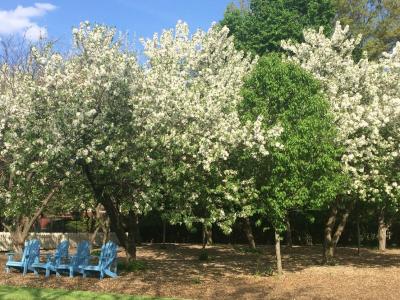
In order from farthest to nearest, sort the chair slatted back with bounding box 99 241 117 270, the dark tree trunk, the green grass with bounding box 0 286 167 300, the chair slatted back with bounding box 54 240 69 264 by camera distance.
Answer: the chair slatted back with bounding box 54 240 69 264
the dark tree trunk
the chair slatted back with bounding box 99 241 117 270
the green grass with bounding box 0 286 167 300

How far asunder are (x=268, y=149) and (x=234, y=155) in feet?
3.44

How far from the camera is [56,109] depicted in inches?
550

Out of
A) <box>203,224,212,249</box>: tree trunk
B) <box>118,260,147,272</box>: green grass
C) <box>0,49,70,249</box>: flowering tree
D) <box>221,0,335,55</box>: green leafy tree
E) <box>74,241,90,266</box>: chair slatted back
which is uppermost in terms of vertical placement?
<box>221,0,335,55</box>: green leafy tree

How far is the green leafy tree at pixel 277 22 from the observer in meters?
37.3

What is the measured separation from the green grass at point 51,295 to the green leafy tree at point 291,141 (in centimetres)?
553

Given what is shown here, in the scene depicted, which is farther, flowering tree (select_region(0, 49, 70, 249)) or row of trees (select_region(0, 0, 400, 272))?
row of trees (select_region(0, 0, 400, 272))

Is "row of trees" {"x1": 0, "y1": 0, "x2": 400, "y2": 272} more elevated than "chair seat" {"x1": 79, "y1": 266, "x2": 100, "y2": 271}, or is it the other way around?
"row of trees" {"x1": 0, "y1": 0, "x2": 400, "y2": 272}

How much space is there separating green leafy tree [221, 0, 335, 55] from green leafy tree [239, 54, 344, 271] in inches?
822

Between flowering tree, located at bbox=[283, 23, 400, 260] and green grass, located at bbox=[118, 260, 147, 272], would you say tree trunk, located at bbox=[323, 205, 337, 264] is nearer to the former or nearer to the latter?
flowering tree, located at bbox=[283, 23, 400, 260]

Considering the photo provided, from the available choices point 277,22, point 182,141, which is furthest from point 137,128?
point 277,22

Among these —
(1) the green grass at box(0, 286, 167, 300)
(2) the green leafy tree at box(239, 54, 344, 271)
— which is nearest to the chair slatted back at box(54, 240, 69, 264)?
(1) the green grass at box(0, 286, 167, 300)

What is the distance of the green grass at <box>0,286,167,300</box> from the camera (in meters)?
11.5

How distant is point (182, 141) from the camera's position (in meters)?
14.2

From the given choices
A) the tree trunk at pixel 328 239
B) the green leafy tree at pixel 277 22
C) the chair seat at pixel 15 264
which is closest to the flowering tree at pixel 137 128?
the chair seat at pixel 15 264
